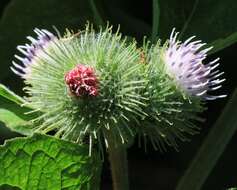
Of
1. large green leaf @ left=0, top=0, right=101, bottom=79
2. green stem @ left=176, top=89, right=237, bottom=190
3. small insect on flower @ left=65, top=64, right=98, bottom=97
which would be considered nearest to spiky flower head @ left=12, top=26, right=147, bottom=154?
small insect on flower @ left=65, top=64, right=98, bottom=97

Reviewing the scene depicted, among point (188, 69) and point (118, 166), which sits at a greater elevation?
point (188, 69)

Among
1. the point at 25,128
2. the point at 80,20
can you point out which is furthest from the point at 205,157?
the point at 80,20

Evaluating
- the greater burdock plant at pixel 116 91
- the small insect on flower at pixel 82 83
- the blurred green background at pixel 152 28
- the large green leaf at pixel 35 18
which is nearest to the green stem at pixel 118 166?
the greater burdock plant at pixel 116 91

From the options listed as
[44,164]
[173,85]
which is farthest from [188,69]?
[44,164]

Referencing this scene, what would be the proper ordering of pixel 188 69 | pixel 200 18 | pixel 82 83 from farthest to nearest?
pixel 200 18 → pixel 188 69 → pixel 82 83

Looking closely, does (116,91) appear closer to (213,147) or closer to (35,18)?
(213,147)

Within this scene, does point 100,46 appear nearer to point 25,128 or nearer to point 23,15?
point 25,128
